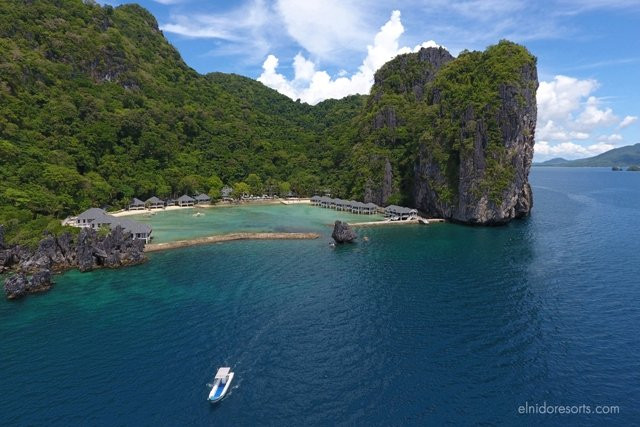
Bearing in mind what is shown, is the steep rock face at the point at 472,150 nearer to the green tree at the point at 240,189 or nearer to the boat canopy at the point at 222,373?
the green tree at the point at 240,189

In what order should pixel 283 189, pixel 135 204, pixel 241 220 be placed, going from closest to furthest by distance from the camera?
pixel 241 220
pixel 135 204
pixel 283 189

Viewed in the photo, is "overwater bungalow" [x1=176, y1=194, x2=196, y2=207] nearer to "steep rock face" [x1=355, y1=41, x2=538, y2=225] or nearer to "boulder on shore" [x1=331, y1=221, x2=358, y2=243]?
"steep rock face" [x1=355, y1=41, x2=538, y2=225]

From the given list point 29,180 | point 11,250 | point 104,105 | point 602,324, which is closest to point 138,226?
point 11,250

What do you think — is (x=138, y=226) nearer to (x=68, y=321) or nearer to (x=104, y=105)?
(x=68, y=321)

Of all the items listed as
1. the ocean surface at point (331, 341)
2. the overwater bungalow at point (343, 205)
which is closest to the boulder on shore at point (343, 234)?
the ocean surface at point (331, 341)

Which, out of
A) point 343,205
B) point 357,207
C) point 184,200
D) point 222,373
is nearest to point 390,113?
point 343,205

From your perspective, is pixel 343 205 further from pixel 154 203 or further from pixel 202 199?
pixel 154 203
